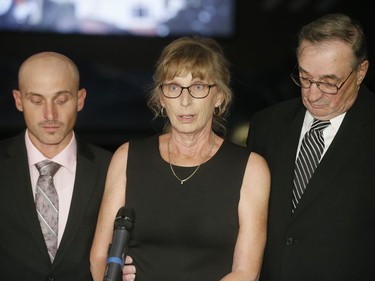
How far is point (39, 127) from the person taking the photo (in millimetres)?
3010

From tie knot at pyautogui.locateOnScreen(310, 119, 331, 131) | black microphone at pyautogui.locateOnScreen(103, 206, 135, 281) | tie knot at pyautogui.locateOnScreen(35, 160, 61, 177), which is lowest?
black microphone at pyautogui.locateOnScreen(103, 206, 135, 281)

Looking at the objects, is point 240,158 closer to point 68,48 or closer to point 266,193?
point 266,193

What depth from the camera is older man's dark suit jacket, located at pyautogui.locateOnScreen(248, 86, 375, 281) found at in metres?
2.93

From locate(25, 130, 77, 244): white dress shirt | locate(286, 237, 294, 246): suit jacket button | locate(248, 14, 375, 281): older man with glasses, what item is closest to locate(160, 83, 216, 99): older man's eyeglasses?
locate(248, 14, 375, 281): older man with glasses

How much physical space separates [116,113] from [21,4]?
82.1 inches

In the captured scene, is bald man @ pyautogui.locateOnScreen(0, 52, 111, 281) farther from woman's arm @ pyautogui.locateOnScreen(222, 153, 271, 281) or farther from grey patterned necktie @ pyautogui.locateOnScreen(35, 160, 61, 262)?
woman's arm @ pyautogui.locateOnScreen(222, 153, 271, 281)

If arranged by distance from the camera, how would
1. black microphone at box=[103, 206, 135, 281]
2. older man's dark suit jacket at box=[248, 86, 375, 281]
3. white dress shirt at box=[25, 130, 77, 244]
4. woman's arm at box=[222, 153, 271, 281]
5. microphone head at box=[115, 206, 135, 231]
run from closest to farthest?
black microphone at box=[103, 206, 135, 281] → microphone head at box=[115, 206, 135, 231] → woman's arm at box=[222, 153, 271, 281] → older man's dark suit jacket at box=[248, 86, 375, 281] → white dress shirt at box=[25, 130, 77, 244]

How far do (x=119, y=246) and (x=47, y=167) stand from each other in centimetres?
93

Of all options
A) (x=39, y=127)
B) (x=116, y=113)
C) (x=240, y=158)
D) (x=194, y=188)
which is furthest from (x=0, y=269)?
(x=116, y=113)

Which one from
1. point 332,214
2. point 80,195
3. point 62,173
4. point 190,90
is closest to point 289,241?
point 332,214

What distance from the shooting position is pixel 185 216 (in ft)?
9.33

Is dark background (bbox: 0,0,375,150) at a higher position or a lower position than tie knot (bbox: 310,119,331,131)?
higher

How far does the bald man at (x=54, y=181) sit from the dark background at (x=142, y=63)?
270 inches

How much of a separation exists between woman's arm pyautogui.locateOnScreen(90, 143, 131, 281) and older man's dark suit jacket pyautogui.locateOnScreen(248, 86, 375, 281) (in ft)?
2.09
